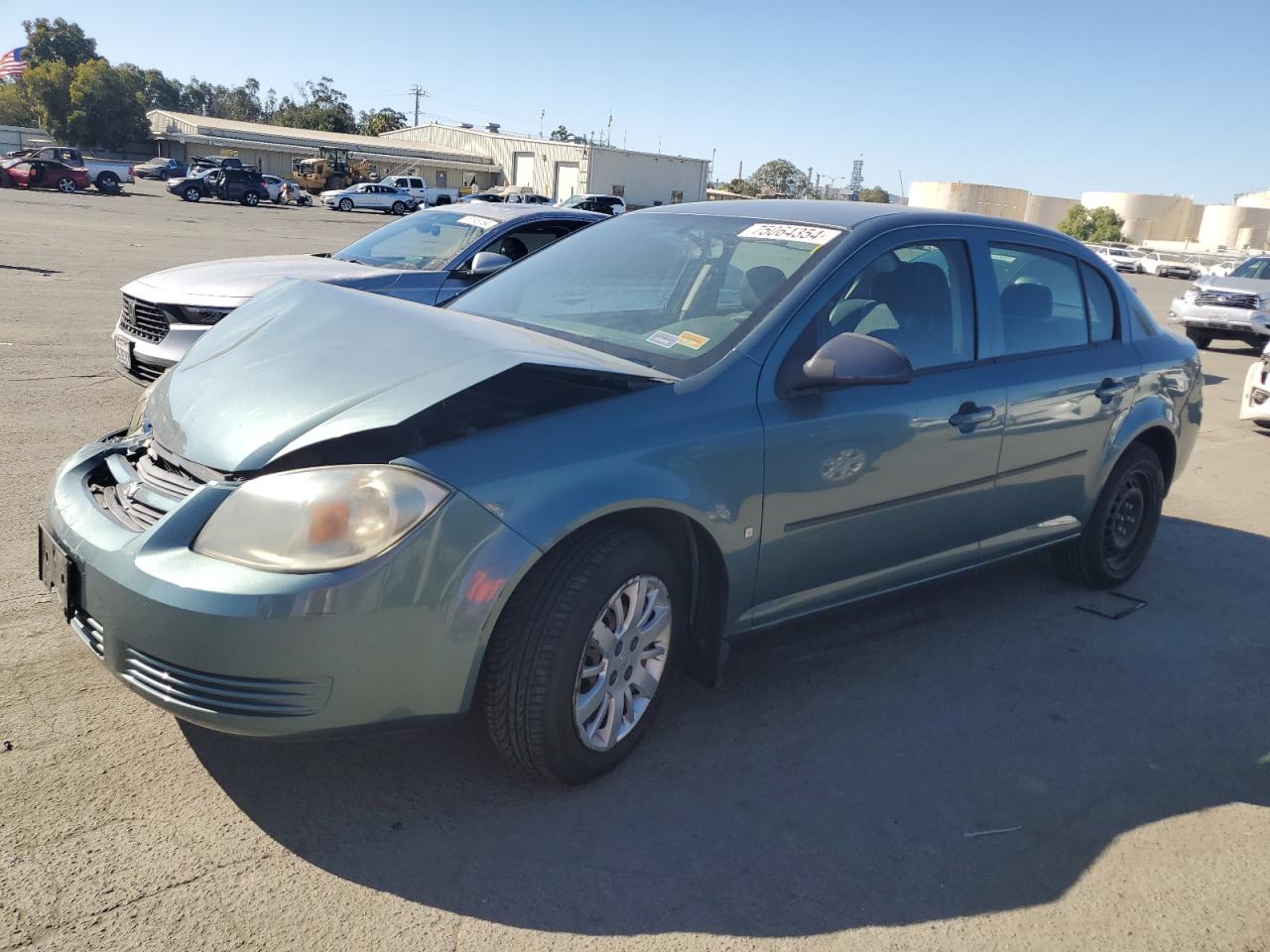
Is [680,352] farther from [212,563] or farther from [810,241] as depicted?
[212,563]

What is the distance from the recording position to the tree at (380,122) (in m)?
117

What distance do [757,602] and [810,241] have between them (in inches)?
52.3

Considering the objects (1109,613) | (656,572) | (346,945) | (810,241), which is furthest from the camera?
(1109,613)

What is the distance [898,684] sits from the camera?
3.98m

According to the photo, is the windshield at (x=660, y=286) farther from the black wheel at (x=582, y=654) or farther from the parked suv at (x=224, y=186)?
the parked suv at (x=224, y=186)

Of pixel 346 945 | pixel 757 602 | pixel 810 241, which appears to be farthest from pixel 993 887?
pixel 810 241

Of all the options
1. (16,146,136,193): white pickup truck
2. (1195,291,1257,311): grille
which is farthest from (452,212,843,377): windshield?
(16,146,136,193): white pickup truck

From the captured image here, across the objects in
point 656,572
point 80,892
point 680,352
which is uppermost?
point 680,352

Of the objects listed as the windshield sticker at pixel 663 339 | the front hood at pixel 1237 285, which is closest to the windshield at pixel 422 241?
the windshield sticker at pixel 663 339

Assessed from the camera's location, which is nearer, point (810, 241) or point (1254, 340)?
point (810, 241)

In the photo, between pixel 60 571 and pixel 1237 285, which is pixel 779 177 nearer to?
pixel 1237 285

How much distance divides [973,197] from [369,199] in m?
67.7

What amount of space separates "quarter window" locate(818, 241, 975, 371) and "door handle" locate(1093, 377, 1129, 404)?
94 centimetres

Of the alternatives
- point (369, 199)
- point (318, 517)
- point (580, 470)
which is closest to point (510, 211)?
point (580, 470)
